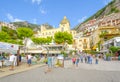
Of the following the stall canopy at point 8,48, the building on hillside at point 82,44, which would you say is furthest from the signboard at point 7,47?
the building on hillside at point 82,44

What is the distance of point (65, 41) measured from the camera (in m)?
90.4

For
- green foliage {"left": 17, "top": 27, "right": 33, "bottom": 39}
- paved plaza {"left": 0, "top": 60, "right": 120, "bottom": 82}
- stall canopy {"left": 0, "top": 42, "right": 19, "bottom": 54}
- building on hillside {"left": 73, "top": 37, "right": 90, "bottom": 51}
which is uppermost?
green foliage {"left": 17, "top": 27, "right": 33, "bottom": 39}

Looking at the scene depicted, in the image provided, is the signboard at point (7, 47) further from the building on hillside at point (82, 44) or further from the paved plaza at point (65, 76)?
the building on hillside at point (82, 44)

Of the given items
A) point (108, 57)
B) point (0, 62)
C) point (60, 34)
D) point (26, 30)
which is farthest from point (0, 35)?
point (0, 62)

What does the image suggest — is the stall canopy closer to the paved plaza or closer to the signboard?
the signboard

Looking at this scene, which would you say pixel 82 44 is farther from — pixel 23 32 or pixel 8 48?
pixel 8 48

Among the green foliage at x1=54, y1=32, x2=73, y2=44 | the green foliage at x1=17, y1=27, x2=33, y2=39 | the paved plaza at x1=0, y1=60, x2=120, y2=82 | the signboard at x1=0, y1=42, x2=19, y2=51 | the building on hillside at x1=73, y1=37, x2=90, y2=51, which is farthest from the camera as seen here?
the building on hillside at x1=73, y1=37, x2=90, y2=51

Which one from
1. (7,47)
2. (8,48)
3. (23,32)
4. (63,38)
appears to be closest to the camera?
(7,47)

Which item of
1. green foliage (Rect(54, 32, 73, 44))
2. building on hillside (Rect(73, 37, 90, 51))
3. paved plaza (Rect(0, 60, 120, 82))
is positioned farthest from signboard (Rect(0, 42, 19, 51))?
building on hillside (Rect(73, 37, 90, 51))

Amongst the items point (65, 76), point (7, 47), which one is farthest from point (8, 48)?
point (65, 76)

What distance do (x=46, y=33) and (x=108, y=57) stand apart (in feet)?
287

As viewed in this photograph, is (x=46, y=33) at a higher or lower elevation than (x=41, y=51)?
higher

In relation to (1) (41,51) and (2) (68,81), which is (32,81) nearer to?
(2) (68,81)

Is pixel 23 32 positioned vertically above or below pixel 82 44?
above
